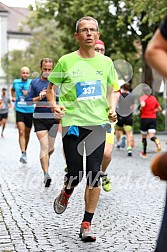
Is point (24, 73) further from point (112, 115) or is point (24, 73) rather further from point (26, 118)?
point (112, 115)

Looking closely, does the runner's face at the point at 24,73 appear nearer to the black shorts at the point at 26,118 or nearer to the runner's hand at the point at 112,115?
the black shorts at the point at 26,118

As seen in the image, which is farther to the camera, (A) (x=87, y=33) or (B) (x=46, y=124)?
(B) (x=46, y=124)

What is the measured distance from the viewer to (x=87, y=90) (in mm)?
5051

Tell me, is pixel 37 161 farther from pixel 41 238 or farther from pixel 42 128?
pixel 41 238

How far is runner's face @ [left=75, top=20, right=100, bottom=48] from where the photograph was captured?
198 inches

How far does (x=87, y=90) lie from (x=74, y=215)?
1.57 metres

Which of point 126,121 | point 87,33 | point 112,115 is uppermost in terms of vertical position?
point 87,33

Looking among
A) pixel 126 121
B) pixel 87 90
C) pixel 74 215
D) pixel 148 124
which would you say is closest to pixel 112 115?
pixel 87 90

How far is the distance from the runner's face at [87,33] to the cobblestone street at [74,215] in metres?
1.64

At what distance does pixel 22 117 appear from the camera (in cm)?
1125

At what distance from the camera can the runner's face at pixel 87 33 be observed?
5035 millimetres

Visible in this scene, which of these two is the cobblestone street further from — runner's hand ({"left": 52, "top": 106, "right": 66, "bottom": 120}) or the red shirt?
the red shirt

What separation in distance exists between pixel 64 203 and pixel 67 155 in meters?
0.65

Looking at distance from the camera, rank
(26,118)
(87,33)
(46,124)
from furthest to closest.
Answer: (26,118) < (46,124) < (87,33)
